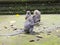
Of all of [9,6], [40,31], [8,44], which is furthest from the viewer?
[9,6]

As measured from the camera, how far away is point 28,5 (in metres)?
7.84

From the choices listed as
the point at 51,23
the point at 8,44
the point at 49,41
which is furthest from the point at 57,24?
the point at 8,44

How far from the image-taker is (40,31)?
4.96m

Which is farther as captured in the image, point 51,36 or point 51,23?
point 51,23

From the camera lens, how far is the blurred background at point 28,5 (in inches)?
296

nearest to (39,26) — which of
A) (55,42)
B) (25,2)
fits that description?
(55,42)

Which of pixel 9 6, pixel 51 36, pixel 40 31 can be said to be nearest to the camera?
pixel 51 36

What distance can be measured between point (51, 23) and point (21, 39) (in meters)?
1.37

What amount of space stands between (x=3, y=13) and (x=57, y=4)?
1.92m

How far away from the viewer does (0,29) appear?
5113mm

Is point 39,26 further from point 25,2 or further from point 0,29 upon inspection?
point 25,2

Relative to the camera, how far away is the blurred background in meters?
7.51

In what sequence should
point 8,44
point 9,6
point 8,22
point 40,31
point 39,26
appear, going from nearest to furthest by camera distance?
point 8,44 < point 40,31 < point 39,26 < point 8,22 < point 9,6

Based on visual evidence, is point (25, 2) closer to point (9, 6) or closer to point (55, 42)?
point (9, 6)
